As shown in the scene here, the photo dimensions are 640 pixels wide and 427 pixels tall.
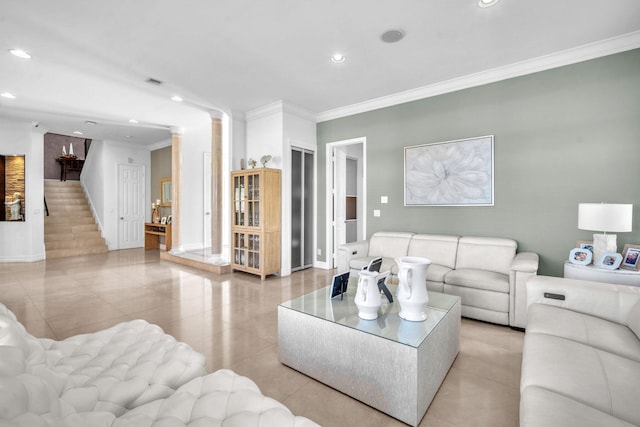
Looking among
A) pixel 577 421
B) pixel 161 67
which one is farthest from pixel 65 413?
pixel 161 67

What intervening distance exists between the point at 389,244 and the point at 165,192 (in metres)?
6.55

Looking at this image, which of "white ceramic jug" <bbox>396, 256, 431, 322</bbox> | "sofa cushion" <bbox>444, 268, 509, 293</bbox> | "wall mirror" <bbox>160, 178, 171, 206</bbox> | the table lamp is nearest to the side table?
the table lamp

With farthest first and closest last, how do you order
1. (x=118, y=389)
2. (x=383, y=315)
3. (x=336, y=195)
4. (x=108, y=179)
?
(x=108, y=179)
(x=336, y=195)
(x=383, y=315)
(x=118, y=389)

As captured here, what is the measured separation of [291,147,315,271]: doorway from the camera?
211 inches

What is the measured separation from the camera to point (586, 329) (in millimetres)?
1858

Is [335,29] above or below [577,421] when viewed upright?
above

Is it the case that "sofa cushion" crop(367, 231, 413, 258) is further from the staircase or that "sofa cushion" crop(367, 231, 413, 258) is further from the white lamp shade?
the staircase

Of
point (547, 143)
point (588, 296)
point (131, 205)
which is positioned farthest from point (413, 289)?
point (131, 205)

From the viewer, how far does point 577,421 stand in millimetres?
1087

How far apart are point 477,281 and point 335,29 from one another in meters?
2.98

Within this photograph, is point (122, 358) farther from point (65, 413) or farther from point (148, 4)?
point (148, 4)

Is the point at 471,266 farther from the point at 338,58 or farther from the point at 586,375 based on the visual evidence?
the point at 338,58

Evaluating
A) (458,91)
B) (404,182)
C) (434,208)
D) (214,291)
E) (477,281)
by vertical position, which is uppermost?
(458,91)

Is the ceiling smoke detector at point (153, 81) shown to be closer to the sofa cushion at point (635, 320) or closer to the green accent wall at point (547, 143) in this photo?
the green accent wall at point (547, 143)
